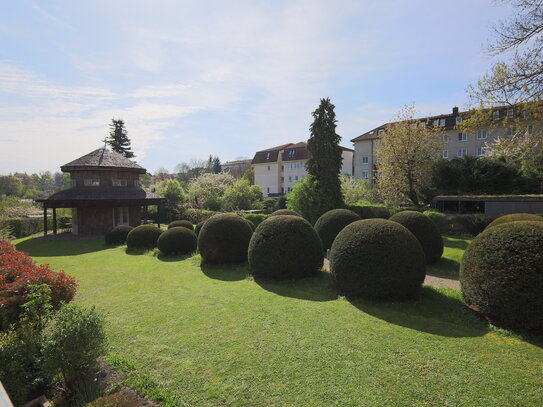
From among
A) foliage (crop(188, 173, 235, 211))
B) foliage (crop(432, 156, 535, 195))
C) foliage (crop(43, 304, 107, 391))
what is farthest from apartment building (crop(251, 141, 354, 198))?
foliage (crop(43, 304, 107, 391))

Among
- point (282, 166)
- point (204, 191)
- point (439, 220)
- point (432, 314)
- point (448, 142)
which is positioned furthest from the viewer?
point (282, 166)

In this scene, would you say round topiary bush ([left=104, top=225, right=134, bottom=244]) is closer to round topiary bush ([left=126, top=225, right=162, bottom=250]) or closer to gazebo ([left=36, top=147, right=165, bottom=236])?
round topiary bush ([left=126, top=225, right=162, bottom=250])

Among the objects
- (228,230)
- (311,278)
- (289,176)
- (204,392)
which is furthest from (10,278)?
(289,176)

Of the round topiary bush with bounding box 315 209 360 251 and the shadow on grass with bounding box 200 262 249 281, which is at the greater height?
the round topiary bush with bounding box 315 209 360 251

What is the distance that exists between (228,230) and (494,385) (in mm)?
10049

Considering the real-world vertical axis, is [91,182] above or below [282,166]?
below

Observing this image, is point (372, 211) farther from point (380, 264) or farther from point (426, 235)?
point (380, 264)

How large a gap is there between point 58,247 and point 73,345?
18.6 m

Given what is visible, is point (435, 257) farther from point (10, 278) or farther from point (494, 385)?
point (10, 278)

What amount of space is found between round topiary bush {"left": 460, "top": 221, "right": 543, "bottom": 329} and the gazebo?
2473 centimetres

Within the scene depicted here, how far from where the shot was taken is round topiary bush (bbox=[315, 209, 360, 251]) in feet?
47.3

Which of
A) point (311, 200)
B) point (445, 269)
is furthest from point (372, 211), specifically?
point (445, 269)

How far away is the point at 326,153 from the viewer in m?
22.4

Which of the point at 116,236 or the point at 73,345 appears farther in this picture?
the point at 116,236
